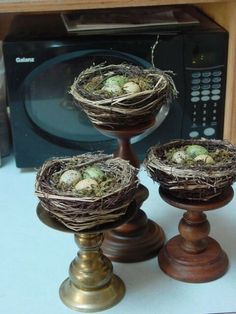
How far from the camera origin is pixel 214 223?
3.35 feet

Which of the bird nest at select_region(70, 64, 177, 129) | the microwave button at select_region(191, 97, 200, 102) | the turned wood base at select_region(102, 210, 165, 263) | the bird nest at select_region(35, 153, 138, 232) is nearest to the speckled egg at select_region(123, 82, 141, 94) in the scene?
the bird nest at select_region(70, 64, 177, 129)

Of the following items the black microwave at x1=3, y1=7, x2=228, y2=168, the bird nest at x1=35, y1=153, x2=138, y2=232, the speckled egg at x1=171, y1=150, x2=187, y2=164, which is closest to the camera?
the bird nest at x1=35, y1=153, x2=138, y2=232

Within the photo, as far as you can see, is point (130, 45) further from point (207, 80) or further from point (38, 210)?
point (38, 210)

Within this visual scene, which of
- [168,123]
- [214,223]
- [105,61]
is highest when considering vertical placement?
[105,61]

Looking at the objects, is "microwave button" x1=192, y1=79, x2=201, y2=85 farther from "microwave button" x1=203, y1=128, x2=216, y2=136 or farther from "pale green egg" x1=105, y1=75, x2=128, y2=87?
"pale green egg" x1=105, y1=75, x2=128, y2=87

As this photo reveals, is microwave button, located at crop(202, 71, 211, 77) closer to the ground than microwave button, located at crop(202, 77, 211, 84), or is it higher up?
higher up

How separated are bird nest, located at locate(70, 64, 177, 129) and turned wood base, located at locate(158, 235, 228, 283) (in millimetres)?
215

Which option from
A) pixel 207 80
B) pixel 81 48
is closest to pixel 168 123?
pixel 207 80

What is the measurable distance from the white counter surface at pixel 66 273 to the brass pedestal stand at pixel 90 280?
15 mm

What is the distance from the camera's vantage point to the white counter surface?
2.65ft

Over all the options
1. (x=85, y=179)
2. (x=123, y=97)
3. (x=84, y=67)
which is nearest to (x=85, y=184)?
(x=85, y=179)

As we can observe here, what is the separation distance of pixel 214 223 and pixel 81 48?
42 centimetres

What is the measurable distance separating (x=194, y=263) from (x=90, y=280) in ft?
0.56

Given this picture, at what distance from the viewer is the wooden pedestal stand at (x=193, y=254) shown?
2.81ft
